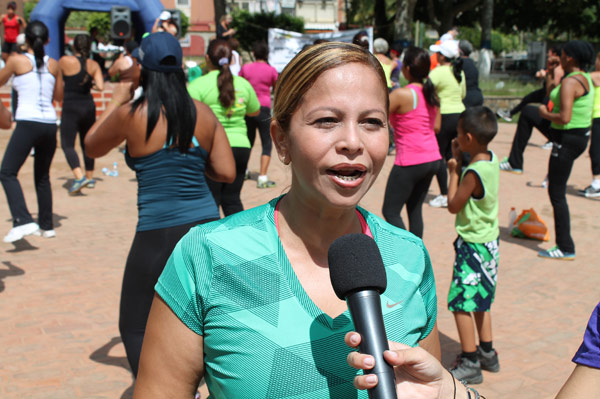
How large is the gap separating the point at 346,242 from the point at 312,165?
0.91 ft

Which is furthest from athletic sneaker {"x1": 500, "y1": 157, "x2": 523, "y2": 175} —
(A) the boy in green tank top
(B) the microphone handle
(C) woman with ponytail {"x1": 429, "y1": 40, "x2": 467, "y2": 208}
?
(B) the microphone handle

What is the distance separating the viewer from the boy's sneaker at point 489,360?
185 inches

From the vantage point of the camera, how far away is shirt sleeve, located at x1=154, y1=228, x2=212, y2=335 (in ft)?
5.74

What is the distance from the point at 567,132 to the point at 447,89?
237 cm

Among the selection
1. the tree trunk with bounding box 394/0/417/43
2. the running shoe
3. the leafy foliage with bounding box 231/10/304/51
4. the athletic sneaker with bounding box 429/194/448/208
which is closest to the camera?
the athletic sneaker with bounding box 429/194/448/208

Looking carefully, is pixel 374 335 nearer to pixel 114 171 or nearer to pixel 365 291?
pixel 365 291

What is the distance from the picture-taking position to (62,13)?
1841cm

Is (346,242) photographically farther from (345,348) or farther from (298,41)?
(298,41)

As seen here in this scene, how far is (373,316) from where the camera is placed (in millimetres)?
1424

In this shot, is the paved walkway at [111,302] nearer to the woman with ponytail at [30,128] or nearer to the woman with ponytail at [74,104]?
the woman with ponytail at [30,128]

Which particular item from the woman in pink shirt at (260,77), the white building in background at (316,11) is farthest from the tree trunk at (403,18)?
the white building in background at (316,11)

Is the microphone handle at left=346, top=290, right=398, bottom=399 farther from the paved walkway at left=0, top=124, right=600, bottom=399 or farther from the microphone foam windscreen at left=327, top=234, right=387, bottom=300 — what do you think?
the paved walkway at left=0, top=124, right=600, bottom=399

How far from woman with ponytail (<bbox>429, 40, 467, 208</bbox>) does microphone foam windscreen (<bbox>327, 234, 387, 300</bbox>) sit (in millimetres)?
7932

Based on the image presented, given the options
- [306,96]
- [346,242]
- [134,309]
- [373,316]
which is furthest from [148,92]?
[373,316]
